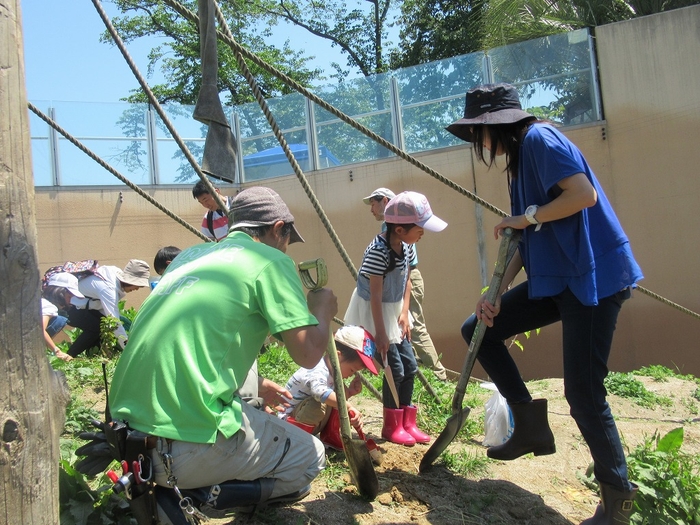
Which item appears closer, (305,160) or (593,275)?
(593,275)

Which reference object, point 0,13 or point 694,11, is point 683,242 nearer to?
point 694,11

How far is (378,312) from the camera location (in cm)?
413

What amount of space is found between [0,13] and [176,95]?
1848 centimetres

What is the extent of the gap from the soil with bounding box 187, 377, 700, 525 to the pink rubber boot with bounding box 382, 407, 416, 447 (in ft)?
0.14

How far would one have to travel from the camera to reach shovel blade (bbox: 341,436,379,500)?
307cm

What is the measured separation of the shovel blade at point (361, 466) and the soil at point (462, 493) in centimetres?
8

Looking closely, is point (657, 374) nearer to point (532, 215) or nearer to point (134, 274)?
point (532, 215)

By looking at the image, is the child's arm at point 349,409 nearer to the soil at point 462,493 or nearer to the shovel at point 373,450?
the shovel at point 373,450

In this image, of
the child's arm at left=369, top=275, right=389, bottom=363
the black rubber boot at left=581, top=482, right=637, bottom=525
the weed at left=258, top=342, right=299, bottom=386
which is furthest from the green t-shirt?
the weed at left=258, top=342, right=299, bottom=386

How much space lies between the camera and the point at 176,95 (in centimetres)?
1966

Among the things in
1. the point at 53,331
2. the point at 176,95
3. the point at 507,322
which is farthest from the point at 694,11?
the point at 176,95

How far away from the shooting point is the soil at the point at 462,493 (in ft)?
9.97

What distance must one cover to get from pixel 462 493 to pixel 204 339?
5.42 ft

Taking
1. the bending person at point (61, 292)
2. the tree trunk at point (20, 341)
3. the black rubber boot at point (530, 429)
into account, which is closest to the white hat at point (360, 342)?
the black rubber boot at point (530, 429)
